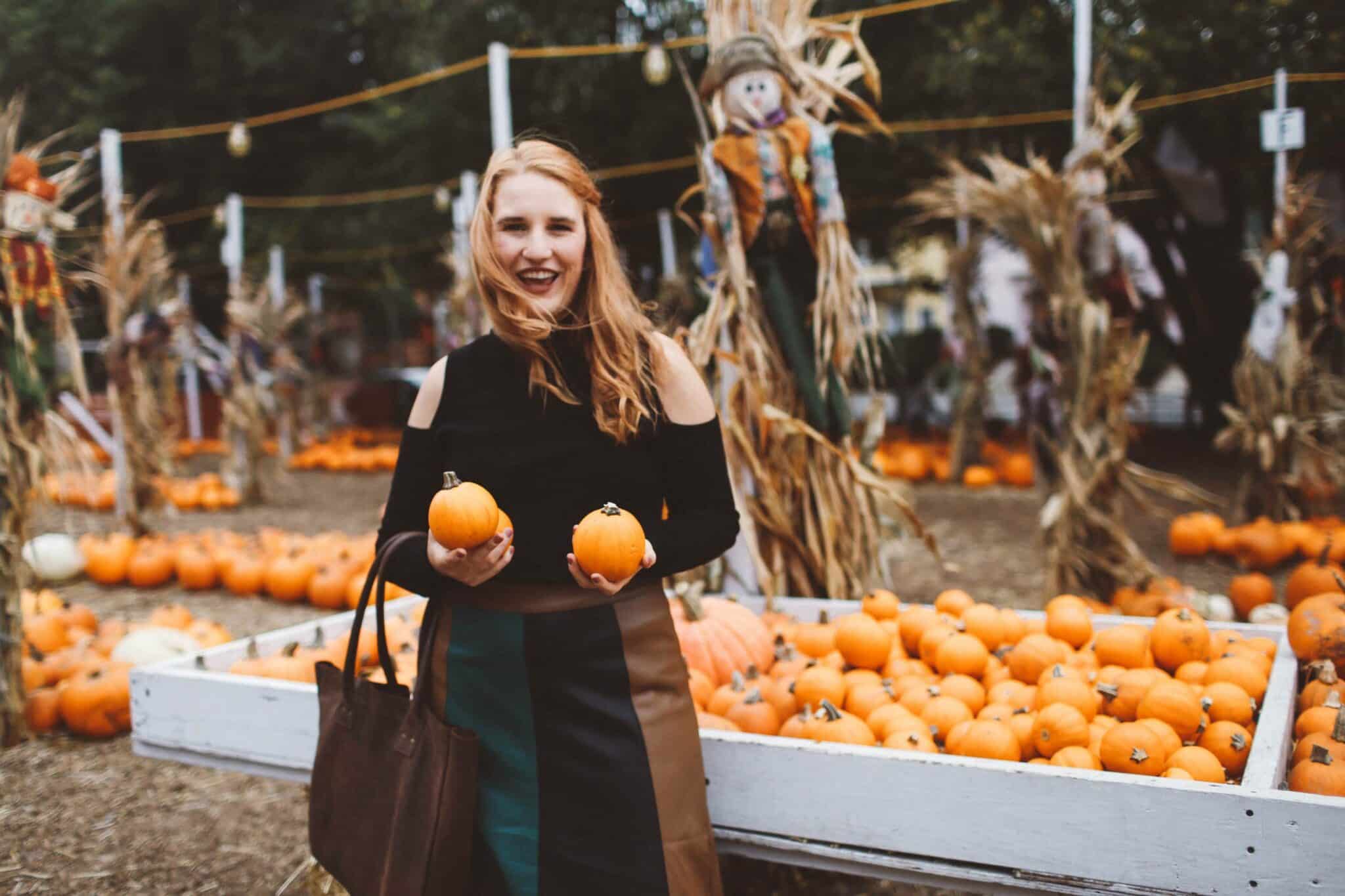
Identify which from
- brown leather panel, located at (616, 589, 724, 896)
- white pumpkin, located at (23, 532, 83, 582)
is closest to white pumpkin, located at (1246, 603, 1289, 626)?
brown leather panel, located at (616, 589, 724, 896)

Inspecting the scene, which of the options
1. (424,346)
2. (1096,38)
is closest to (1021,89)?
(1096,38)

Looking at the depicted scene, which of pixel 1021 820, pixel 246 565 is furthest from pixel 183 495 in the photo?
pixel 1021 820

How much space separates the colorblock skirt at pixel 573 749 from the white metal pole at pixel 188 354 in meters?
7.04

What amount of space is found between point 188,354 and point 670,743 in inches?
308

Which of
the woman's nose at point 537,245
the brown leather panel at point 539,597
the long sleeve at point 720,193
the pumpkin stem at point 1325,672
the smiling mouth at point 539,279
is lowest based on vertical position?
the pumpkin stem at point 1325,672

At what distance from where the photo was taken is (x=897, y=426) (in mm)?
14078

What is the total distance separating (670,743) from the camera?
1.60 metres

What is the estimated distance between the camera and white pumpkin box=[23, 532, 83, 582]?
5.99 meters

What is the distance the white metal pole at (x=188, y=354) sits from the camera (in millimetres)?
8016

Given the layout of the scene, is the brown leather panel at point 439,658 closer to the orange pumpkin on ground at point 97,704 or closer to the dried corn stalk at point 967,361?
the orange pumpkin on ground at point 97,704

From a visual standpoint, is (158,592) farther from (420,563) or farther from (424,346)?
(424,346)

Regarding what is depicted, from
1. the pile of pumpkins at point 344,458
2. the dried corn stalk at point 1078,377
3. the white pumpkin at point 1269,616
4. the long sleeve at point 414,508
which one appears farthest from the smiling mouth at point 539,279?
the pile of pumpkins at point 344,458

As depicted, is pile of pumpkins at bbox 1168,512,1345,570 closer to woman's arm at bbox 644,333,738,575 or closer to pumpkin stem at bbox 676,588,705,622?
pumpkin stem at bbox 676,588,705,622

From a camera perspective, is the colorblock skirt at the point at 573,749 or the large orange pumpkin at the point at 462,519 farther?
the colorblock skirt at the point at 573,749
